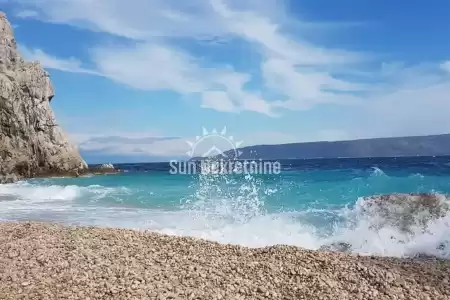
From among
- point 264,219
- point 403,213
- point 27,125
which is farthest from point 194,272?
point 27,125

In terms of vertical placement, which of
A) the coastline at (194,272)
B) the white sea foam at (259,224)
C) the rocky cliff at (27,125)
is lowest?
the white sea foam at (259,224)

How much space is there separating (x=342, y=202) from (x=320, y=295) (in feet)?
47.7

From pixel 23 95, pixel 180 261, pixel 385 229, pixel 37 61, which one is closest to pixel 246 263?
pixel 180 261

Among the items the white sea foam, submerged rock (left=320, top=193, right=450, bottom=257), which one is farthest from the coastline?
submerged rock (left=320, top=193, right=450, bottom=257)

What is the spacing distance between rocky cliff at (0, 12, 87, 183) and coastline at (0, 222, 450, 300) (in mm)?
37453

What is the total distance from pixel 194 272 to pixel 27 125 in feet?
147

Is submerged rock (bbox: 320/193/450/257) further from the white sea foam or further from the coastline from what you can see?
the coastline

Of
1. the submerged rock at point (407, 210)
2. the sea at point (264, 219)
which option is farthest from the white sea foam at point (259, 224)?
the submerged rock at point (407, 210)

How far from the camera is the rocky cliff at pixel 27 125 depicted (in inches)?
1732

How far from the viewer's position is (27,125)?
151ft

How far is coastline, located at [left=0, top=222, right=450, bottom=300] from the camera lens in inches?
208

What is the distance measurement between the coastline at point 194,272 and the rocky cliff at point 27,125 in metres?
37.5

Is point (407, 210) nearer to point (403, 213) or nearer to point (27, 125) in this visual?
point (403, 213)

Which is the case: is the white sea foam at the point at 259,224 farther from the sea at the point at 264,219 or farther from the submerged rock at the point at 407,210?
the submerged rock at the point at 407,210
